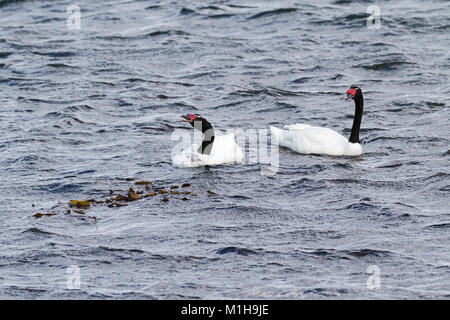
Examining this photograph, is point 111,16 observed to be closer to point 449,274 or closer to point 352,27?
point 352,27

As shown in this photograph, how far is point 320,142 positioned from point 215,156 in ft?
5.23

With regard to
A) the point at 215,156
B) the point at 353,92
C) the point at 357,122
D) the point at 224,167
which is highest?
the point at 353,92

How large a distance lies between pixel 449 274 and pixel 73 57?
13076 mm

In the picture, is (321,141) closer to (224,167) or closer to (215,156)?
(224,167)

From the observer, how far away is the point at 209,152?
13180 millimetres

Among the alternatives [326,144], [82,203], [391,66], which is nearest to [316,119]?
[326,144]

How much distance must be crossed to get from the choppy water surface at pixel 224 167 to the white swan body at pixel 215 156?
15 cm

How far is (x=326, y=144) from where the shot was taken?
13.5 meters

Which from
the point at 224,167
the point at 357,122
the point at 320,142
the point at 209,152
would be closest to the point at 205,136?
the point at 209,152

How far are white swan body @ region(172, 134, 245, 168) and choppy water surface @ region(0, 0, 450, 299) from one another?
0.49 ft

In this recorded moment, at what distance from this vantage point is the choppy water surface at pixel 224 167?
923cm

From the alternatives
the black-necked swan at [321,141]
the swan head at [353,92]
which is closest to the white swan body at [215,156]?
the black-necked swan at [321,141]

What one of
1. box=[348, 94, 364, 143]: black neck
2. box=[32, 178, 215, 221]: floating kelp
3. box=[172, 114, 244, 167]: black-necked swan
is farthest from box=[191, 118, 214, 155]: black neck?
box=[348, 94, 364, 143]: black neck

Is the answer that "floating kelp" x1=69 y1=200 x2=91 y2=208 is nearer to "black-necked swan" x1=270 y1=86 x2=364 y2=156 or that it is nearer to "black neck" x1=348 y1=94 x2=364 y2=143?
"black-necked swan" x1=270 y1=86 x2=364 y2=156
